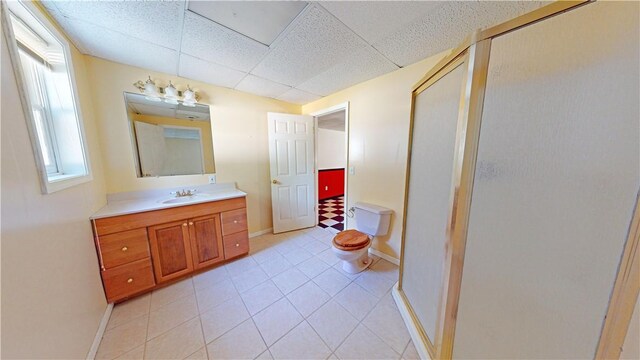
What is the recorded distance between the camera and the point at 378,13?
1105 mm

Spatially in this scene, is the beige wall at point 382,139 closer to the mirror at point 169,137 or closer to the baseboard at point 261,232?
the baseboard at point 261,232

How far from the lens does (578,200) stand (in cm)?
60

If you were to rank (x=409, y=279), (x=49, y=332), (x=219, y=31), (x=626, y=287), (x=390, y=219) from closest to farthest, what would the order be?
(x=626, y=287) < (x=49, y=332) < (x=219, y=31) < (x=409, y=279) < (x=390, y=219)

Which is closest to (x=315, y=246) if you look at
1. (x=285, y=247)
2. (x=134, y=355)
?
(x=285, y=247)

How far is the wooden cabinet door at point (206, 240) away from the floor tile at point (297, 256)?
0.75 meters

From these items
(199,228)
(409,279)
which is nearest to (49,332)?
(199,228)

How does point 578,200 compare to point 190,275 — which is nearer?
point 578,200

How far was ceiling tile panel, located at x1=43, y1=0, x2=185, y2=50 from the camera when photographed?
40.6 inches

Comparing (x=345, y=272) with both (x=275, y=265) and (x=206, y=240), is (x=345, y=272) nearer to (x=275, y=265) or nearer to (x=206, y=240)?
(x=275, y=265)

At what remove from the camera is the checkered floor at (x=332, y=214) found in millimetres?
3080

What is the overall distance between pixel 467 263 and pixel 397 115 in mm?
1489

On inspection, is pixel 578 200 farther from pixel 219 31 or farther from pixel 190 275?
pixel 190 275

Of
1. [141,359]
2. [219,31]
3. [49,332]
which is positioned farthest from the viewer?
[219,31]

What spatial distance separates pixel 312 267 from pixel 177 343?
3.84 feet
